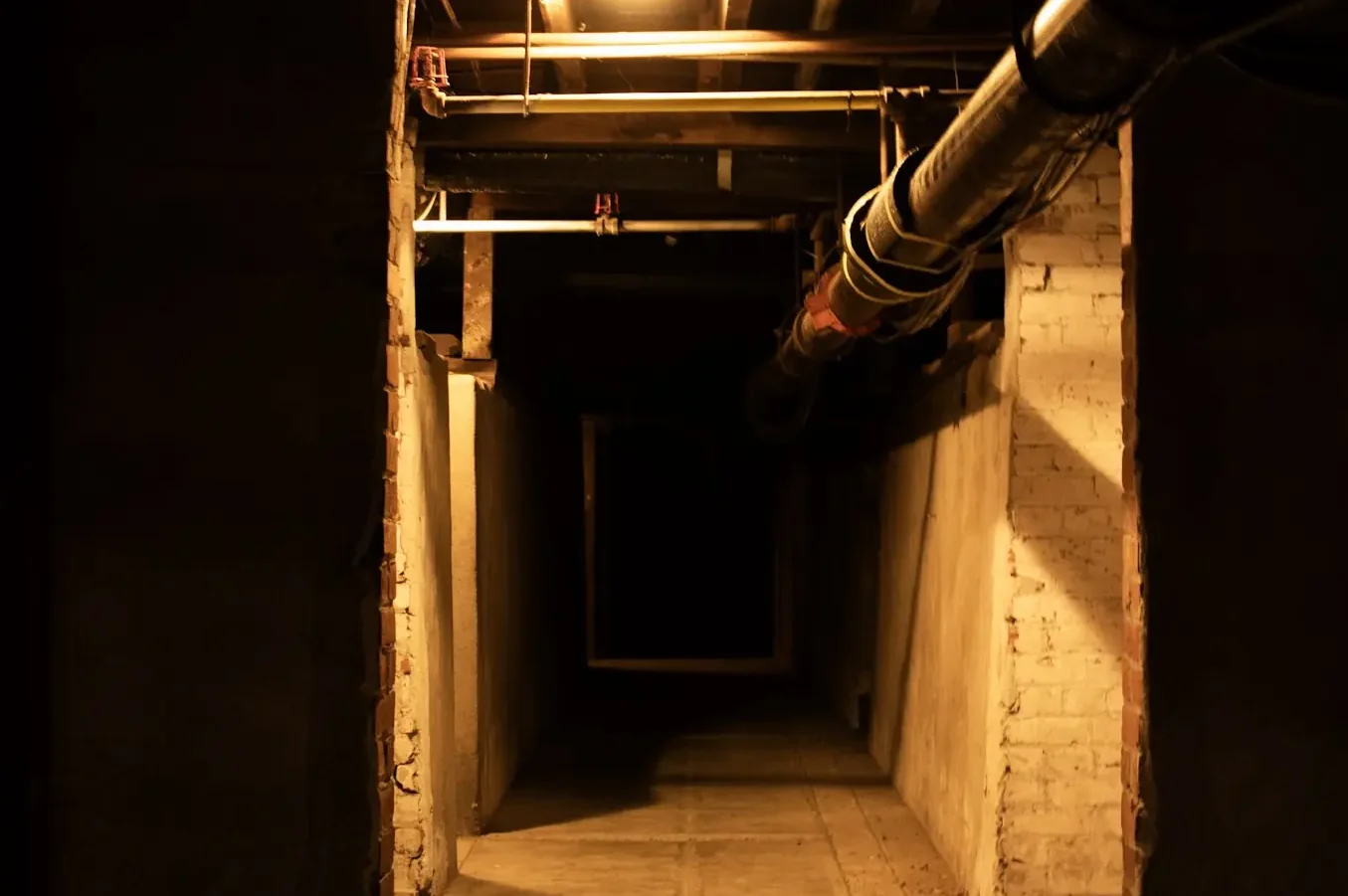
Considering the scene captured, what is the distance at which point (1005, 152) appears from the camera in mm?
1856

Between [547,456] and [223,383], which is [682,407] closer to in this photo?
[547,456]

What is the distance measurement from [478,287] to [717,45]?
182cm

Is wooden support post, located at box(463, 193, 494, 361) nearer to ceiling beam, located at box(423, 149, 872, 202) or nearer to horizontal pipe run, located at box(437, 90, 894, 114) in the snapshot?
ceiling beam, located at box(423, 149, 872, 202)

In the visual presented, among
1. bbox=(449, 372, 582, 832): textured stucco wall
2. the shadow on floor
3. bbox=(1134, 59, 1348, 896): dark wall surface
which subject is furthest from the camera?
the shadow on floor

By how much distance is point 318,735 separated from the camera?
6.07ft

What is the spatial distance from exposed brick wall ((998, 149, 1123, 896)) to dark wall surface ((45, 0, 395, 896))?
1895 mm

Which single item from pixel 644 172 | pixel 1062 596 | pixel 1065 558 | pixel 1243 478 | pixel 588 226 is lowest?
pixel 1062 596

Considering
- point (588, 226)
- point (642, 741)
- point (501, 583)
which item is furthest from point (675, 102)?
point (642, 741)

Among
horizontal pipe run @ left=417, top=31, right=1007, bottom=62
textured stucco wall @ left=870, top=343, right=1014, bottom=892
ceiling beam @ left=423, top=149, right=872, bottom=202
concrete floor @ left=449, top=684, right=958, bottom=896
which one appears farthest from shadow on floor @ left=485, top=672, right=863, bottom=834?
horizontal pipe run @ left=417, top=31, right=1007, bottom=62

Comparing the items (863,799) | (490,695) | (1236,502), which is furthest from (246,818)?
(863,799)

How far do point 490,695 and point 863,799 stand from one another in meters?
1.59

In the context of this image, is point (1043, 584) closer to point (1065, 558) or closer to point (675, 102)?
point (1065, 558)

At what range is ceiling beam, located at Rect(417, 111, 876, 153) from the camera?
3412mm

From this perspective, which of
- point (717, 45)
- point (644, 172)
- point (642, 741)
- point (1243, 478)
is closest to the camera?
point (1243, 478)
